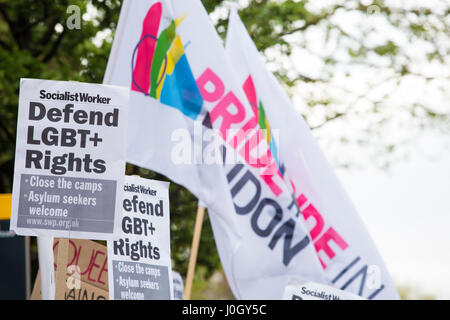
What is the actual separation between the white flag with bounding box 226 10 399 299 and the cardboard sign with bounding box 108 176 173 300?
2068mm

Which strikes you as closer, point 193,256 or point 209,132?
point 193,256

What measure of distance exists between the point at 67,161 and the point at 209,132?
87.0 inches

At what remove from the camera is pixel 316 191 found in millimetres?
6820

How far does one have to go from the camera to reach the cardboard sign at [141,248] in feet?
16.2

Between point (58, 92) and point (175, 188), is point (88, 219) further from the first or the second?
point (175, 188)

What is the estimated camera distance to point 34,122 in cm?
436

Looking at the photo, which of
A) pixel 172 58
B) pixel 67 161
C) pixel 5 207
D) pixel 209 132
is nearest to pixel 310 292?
pixel 209 132

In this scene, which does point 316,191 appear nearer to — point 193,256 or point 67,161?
point 193,256

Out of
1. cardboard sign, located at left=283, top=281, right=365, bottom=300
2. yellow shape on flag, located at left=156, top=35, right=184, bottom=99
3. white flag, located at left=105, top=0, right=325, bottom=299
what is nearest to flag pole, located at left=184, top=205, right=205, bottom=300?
white flag, located at left=105, top=0, right=325, bottom=299

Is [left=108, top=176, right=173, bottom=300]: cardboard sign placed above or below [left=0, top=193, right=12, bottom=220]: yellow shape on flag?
below

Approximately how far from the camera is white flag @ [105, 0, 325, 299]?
6.30m

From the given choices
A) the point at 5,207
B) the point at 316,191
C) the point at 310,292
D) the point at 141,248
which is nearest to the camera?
the point at 141,248

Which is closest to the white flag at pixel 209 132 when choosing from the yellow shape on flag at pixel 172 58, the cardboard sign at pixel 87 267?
the yellow shape on flag at pixel 172 58

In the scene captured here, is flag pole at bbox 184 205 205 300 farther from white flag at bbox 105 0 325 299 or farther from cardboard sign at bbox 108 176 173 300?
cardboard sign at bbox 108 176 173 300
